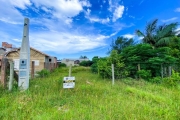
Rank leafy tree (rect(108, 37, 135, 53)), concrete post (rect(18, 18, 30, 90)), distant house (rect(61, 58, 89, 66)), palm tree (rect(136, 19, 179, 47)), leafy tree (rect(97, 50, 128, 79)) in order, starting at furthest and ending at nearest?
leafy tree (rect(108, 37, 135, 53))
palm tree (rect(136, 19, 179, 47))
leafy tree (rect(97, 50, 128, 79))
distant house (rect(61, 58, 89, 66))
concrete post (rect(18, 18, 30, 90))

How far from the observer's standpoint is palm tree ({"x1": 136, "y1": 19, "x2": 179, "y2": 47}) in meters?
13.0

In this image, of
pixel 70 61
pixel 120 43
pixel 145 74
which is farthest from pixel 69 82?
pixel 120 43

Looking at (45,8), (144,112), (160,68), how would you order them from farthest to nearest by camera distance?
1. (45,8)
2. (160,68)
3. (144,112)

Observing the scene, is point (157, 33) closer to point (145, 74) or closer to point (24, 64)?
point (145, 74)

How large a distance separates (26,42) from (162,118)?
→ 15.8 ft

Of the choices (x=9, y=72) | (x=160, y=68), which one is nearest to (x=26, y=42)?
(x=9, y=72)

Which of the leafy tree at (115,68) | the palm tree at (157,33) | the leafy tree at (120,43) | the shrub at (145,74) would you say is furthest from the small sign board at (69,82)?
the leafy tree at (120,43)

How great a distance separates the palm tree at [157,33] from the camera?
1295cm

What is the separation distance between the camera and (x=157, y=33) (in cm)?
1380

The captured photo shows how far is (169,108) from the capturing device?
9.50ft

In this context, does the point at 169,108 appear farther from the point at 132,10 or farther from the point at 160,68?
the point at 132,10

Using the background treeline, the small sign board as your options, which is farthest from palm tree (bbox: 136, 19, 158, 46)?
the small sign board

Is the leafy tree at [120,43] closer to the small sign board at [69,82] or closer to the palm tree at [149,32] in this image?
the palm tree at [149,32]

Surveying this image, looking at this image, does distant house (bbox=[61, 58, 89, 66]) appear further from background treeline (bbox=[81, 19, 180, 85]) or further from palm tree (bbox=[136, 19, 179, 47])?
palm tree (bbox=[136, 19, 179, 47])
